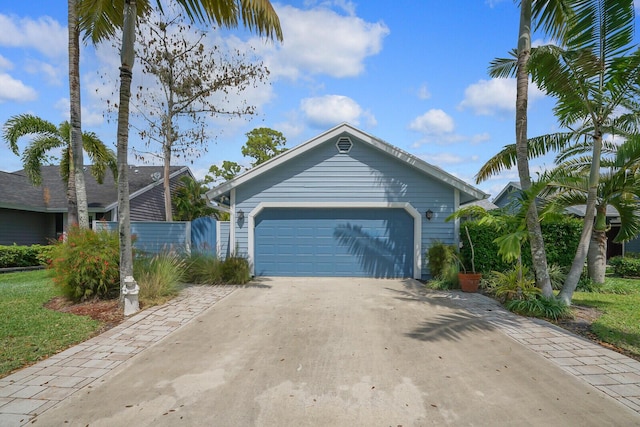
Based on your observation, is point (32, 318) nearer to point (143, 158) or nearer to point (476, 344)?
point (476, 344)

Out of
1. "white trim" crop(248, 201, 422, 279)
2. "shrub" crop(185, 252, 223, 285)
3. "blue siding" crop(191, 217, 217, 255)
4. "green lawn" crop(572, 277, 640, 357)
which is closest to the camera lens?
"green lawn" crop(572, 277, 640, 357)

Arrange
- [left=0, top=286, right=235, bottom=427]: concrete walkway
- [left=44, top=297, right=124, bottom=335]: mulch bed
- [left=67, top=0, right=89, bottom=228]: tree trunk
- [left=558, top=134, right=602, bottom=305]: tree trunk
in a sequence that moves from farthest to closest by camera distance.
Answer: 1. [left=67, top=0, right=89, bottom=228]: tree trunk
2. [left=558, top=134, right=602, bottom=305]: tree trunk
3. [left=44, top=297, right=124, bottom=335]: mulch bed
4. [left=0, top=286, right=235, bottom=427]: concrete walkway

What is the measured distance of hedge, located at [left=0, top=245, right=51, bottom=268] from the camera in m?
12.1

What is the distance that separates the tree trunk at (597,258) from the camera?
9539mm

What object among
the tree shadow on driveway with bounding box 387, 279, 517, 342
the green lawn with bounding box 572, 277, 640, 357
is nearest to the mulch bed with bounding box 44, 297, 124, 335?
the tree shadow on driveway with bounding box 387, 279, 517, 342

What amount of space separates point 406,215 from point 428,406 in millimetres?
7335

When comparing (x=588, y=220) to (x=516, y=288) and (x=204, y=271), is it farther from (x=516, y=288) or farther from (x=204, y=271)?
(x=204, y=271)

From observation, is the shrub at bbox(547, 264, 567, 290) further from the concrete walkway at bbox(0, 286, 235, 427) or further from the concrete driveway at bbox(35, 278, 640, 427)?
the concrete walkway at bbox(0, 286, 235, 427)

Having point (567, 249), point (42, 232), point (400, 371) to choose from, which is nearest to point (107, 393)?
point (400, 371)

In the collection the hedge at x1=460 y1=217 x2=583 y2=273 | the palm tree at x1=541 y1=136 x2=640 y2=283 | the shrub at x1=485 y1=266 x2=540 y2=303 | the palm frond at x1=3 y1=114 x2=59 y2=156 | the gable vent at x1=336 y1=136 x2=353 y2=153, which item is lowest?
the shrub at x1=485 y1=266 x2=540 y2=303

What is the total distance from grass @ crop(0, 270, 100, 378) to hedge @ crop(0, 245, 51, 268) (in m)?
5.38

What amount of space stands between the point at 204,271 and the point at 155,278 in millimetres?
2138

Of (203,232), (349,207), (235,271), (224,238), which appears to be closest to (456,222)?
(349,207)

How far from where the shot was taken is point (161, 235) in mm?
10977
